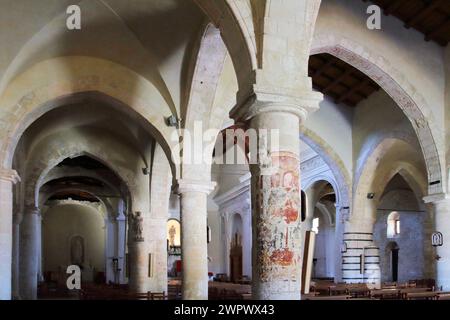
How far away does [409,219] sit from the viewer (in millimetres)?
24141

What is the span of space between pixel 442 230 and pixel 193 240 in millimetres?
5797

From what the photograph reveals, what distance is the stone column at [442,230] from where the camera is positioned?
12.4 meters

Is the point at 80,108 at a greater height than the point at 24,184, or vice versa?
the point at 80,108

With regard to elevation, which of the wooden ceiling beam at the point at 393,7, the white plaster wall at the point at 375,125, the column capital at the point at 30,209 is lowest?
the column capital at the point at 30,209

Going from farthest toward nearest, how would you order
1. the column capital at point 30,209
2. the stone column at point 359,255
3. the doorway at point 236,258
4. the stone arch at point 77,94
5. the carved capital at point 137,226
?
the doorway at point 236,258
the stone column at point 359,255
the column capital at point 30,209
the carved capital at point 137,226
the stone arch at point 77,94

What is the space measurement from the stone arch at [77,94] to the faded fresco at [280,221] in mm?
5159

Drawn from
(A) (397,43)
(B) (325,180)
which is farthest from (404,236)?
(A) (397,43)

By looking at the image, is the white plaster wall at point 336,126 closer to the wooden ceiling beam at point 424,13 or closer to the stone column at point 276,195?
the wooden ceiling beam at point 424,13

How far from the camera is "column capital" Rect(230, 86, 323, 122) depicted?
19.6 ft

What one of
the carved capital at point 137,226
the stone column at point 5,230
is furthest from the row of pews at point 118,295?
the stone column at point 5,230

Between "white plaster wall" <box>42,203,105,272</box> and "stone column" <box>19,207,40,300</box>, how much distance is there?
15.8 meters
